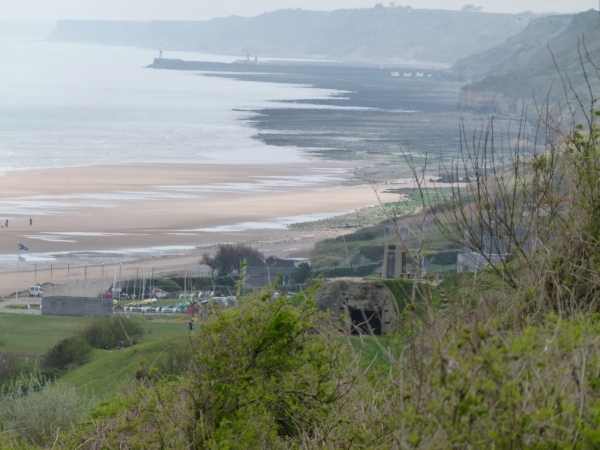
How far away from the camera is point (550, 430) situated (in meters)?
5.34

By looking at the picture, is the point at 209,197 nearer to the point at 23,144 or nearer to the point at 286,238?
the point at 286,238

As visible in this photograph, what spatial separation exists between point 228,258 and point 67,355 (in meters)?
12.4

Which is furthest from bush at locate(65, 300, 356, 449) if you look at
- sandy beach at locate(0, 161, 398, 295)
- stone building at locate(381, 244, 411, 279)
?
sandy beach at locate(0, 161, 398, 295)

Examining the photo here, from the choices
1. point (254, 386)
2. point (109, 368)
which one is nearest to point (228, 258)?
point (109, 368)

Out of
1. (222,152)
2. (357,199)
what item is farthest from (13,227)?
(222,152)

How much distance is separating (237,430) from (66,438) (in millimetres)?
3691

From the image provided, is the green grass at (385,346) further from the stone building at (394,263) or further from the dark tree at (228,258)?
the dark tree at (228,258)

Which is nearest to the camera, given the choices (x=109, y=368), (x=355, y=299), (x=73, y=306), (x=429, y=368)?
(x=429, y=368)

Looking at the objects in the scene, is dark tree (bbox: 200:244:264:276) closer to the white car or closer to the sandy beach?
the sandy beach

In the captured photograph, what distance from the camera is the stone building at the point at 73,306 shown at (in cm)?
3375

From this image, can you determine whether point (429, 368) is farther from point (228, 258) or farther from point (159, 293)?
point (228, 258)

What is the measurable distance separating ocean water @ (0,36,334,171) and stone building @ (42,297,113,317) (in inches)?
1119

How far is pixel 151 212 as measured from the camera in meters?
47.1

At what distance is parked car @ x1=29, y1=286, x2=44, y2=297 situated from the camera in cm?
3519
